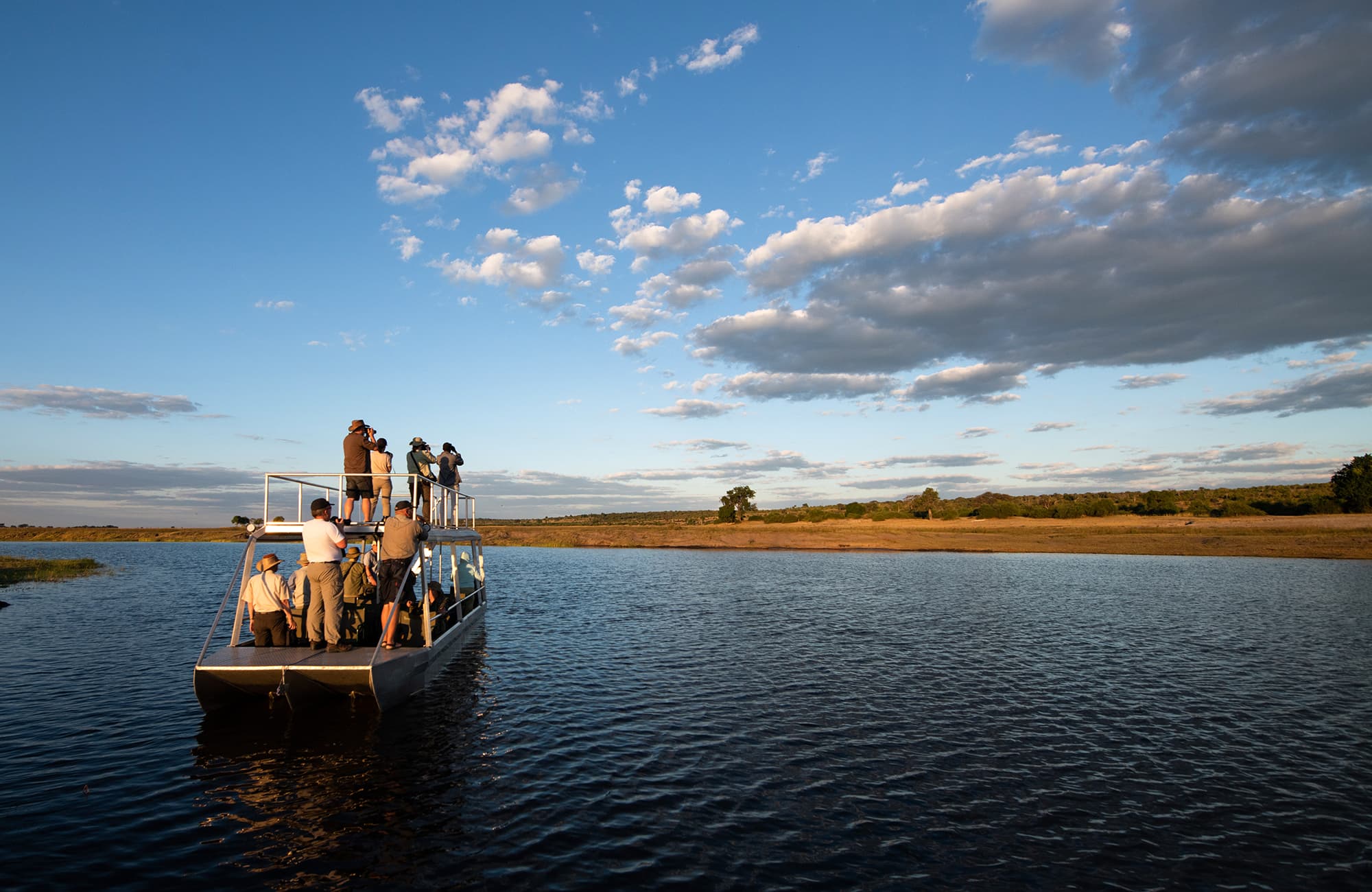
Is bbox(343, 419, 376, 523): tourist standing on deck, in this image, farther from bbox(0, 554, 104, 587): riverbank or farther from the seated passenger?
bbox(0, 554, 104, 587): riverbank

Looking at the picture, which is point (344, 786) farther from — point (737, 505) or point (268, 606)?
point (737, 505)

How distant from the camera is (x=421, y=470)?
65.5 ft

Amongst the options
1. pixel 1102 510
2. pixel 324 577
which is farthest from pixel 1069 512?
pixel 324 577

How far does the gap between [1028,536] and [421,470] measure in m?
78.4

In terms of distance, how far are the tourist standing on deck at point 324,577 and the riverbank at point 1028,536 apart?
7037 centimetres

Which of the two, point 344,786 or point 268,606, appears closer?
point 344,786

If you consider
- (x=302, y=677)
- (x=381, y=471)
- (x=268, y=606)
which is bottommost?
(x=302, y=677)

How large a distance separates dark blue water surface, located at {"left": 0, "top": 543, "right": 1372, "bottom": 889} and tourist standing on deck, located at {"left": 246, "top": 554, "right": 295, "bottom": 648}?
1.97 m

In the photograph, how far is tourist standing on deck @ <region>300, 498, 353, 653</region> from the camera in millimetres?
14942

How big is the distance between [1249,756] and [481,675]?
61.2 ft

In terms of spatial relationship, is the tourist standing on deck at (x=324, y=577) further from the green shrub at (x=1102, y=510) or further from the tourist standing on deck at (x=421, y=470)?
the green shrub at (x=1102, y=510)

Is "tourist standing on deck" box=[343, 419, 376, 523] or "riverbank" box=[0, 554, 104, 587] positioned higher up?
"tourist standing on deck" box=[343, 419, 376, 523]

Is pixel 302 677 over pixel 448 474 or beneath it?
beneath

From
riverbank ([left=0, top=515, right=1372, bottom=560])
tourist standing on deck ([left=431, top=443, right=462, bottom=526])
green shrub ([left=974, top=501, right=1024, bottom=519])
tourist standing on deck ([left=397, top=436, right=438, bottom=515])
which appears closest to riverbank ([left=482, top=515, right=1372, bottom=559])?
riverbank ([left=0, top=515, right=1372, bottom=560])
